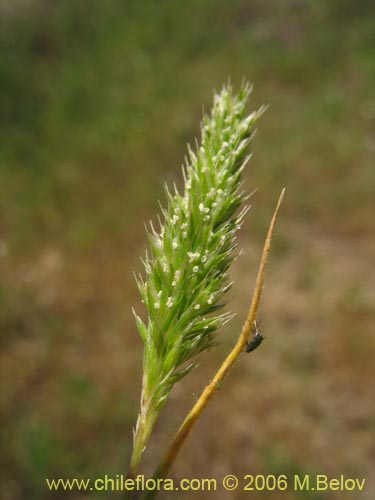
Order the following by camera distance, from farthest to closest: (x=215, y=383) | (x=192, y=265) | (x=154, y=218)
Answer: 1. (x=154, y=218)
2. (x=192, y=265)
3. (x=215, y=383)

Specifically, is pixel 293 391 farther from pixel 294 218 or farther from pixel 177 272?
pixel 177 272

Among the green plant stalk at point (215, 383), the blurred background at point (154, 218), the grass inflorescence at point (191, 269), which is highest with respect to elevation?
the blurred background at point (154, 218)

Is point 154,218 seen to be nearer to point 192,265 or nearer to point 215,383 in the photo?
point 192,265

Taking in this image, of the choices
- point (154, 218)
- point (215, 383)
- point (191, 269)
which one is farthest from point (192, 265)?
point (154, 218)

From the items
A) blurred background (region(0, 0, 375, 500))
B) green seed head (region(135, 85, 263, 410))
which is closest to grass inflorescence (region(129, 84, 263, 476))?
green seed head (region(135, 85, 263, 410))

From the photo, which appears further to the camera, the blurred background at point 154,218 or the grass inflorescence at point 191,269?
the blurred background at point 154,218

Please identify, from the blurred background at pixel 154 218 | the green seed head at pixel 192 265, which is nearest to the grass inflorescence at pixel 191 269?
the green seed head at pixel 192 265

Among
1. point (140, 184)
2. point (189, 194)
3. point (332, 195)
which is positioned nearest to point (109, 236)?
point (140, 184)

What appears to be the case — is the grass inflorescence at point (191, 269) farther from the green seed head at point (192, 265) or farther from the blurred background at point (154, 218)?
the blurred background at point (154, 218)

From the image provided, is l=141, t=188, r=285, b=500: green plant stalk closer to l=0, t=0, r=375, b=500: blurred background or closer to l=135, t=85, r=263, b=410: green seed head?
l=135, t=85, r=263, b=410: green seed head
